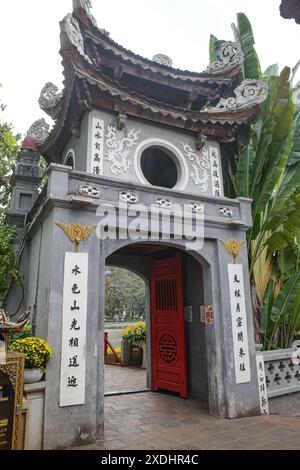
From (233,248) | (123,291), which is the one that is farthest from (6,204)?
(123,291)

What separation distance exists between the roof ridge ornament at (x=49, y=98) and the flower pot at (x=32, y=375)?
5403 mm

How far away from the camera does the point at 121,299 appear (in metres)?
35.4

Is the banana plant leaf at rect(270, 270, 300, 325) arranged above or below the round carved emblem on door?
above

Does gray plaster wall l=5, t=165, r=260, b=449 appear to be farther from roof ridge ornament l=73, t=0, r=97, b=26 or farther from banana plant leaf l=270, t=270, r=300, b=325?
roof ridge ornament l=73, t=0, r=97, b=26

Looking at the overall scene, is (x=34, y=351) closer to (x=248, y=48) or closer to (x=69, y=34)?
(x=69, y=34)

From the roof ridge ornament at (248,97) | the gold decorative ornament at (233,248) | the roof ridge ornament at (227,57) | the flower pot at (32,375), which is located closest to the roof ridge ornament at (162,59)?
the roof ridge ornament at (227,57)

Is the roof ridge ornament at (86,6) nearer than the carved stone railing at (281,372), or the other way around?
the roof ridge ornament at (86,6)

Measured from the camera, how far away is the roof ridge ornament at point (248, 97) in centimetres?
648

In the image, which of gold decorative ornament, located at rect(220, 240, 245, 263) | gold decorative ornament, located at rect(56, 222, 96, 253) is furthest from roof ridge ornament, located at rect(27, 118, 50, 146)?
gold decorative ornament, located at rect(220, 240, 245, 263)

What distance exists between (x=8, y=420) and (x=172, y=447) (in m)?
1.94

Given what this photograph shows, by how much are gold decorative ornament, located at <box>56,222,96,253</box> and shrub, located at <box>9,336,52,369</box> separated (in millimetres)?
1274

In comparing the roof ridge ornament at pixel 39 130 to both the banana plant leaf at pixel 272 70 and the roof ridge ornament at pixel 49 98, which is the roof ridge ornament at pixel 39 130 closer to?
the roof ridge ornament at pixel 49 98

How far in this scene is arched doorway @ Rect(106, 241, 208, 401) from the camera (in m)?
6.57
